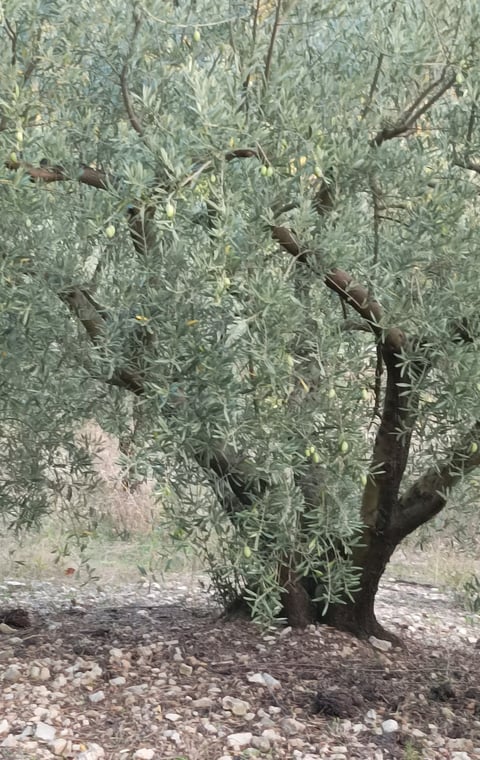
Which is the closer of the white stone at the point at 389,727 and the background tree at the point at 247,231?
the background tree at the point at 247,231

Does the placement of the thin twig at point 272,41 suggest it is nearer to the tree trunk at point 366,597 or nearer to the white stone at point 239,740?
the tree trunk at point 366,597

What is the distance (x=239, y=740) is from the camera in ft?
13.0

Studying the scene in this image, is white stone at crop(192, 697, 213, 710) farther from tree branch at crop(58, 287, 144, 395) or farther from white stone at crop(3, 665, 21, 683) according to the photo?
tree branch at crop(58, 287, 144, 395)

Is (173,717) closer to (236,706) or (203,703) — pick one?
(203,703)

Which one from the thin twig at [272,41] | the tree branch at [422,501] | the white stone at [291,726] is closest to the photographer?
the thin twig at [272,41]

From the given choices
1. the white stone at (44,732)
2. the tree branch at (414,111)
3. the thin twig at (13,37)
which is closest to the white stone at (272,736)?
the white stone at (44,732)

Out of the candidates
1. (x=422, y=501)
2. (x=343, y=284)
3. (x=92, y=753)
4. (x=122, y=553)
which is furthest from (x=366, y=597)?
(x=122, y=553)

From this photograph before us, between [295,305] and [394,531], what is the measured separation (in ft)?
7.47

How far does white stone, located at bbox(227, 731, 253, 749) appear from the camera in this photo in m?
3.95

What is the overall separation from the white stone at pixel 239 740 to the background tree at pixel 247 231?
2.27 feet

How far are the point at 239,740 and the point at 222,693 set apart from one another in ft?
1.59

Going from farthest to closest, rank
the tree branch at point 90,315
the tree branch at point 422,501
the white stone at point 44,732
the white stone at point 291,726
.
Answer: the tree branch at point 422,501 → the white stone at point 291,726 → the white stone at point 44,732 → the tree branch at point 90,315

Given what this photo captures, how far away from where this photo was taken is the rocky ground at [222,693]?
3.97 m

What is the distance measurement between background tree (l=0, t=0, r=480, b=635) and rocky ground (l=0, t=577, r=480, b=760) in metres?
0.80
